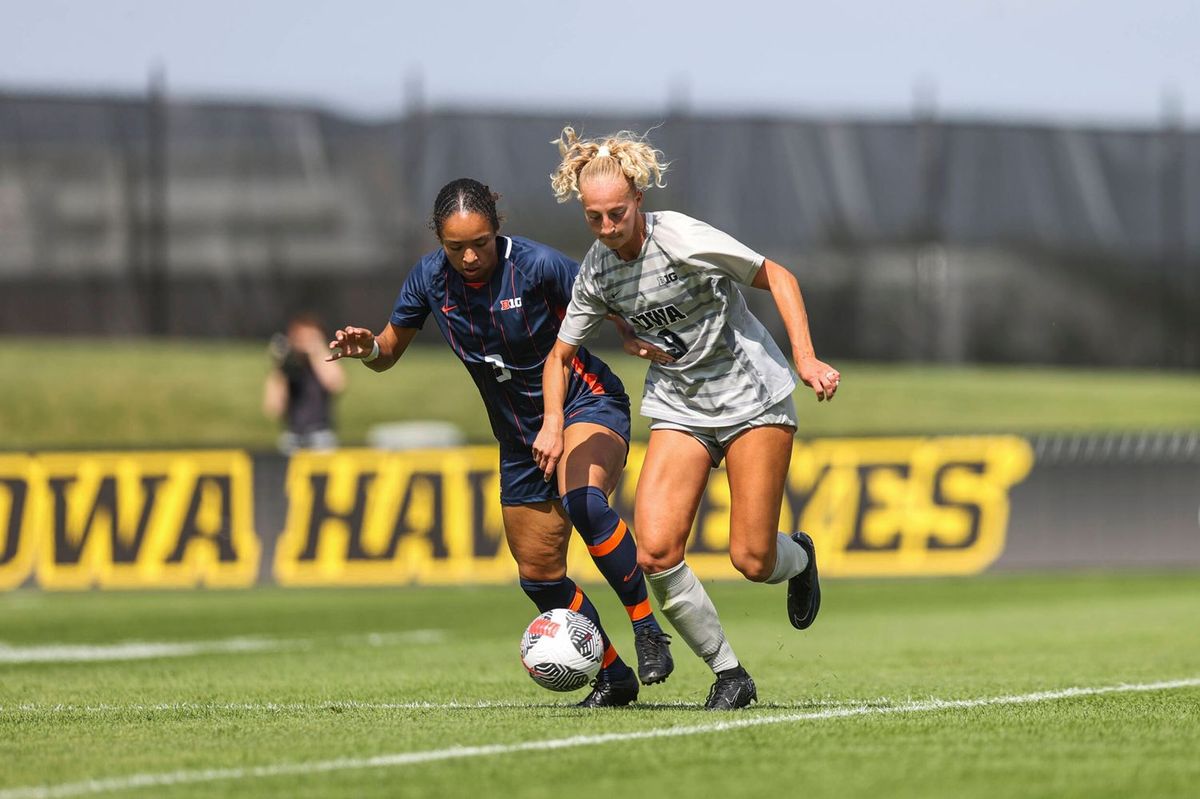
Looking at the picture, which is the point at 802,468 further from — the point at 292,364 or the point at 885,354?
the point at 885,354

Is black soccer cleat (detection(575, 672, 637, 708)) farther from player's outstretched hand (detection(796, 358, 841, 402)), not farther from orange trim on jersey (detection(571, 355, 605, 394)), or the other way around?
player's outstretched hand (detection(796, 358, 841, 402))

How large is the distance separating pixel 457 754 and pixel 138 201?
1774cm

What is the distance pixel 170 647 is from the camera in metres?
11.8

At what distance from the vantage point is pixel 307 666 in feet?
33.2

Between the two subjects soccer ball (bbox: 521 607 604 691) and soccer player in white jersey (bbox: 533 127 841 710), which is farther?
soccer ball (bbox: 521 607 604 691)

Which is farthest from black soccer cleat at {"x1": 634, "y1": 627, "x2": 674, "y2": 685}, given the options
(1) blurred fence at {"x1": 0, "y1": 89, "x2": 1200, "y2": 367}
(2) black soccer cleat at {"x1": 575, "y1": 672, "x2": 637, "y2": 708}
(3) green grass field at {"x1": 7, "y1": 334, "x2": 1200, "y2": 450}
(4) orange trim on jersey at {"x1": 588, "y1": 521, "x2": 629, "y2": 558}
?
(3) green grass field at {"x1": 7, "y1": 334, "x2": 1200, "y2": 450}

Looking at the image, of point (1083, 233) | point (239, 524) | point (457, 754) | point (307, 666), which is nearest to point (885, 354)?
point (1083, 233)

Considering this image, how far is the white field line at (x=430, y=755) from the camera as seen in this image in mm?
4973

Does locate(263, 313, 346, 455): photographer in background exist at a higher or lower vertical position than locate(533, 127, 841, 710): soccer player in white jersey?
lower

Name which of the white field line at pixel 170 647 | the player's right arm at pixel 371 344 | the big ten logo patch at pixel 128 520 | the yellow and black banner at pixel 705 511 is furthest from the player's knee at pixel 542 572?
the big ten logo patch at pixel 128 520

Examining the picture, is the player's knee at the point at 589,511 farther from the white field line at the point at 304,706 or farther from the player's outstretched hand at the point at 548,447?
the white field line at the point at 304,706

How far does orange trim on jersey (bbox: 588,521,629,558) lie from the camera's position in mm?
7027

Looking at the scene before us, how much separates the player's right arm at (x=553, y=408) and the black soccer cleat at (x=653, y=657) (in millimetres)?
738

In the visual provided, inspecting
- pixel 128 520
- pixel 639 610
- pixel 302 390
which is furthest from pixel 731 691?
pixel 302 390
